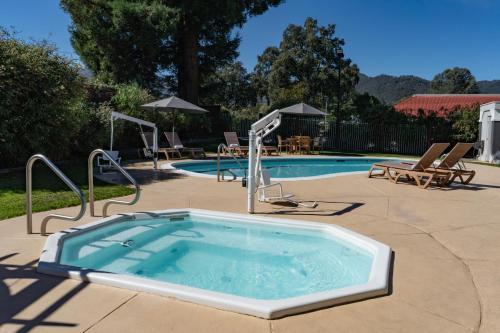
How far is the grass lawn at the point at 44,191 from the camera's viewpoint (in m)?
6.37

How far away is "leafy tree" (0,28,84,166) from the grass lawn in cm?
76

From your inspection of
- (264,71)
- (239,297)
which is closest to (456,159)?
(239,297)

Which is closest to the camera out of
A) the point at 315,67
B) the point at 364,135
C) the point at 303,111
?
the point at 303,111

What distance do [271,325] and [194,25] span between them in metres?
21.5

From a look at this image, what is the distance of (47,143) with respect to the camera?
10.9 m

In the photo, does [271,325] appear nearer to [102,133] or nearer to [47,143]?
[47,143]

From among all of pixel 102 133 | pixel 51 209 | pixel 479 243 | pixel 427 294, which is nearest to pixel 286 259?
pixel 427 294

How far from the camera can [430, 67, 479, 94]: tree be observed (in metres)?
84.3

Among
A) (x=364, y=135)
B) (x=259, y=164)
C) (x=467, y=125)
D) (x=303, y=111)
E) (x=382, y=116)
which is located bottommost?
(x=259, y=164)

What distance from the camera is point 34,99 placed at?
10367 mm

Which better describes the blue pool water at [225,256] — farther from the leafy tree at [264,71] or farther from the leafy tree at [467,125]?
the leafy tree at [264,71]

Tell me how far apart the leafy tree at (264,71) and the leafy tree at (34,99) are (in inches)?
1456

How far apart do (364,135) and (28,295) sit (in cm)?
2083

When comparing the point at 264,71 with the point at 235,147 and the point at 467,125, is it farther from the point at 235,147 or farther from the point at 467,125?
the point at 235,147
